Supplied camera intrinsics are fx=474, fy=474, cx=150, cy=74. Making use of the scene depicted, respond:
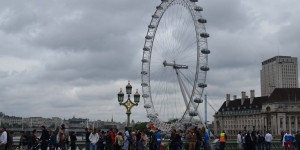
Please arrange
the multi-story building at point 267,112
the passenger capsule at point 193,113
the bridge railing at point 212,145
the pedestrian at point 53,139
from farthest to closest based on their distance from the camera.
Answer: the multi-story building at point 267,112 < the passenger capsule at point 193,113 < the bridge railing at point 212,145 < the pedestrian at point 53,139

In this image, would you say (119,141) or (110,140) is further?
(110,140)

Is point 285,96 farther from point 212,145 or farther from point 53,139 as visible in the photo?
point 53,139

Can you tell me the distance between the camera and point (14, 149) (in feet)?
101

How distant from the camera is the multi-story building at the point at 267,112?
15088 cm

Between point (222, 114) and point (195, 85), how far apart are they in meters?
141

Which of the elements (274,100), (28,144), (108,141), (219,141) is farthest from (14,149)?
(274,100)

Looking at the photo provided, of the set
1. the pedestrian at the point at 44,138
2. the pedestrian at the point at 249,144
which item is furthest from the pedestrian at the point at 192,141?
the pedestrian at the point at 44,138

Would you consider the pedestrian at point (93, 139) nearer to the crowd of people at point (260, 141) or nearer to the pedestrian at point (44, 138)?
the pedestrian at point (44, 138)

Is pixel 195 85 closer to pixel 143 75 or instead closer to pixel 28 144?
pixel 143 75

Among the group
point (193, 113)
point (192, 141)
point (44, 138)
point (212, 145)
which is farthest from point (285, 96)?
point (44, 138)

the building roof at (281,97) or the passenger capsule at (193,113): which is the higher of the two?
the building roof at (281,97)

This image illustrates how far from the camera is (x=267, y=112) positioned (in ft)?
511

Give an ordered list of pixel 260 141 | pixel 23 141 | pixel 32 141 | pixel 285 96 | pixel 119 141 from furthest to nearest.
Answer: pixel 285 96 → pixel 260 141 → pixel 119 141 → pixel 32 141 → pixel 23 141

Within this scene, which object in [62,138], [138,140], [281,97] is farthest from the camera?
[281,97]
